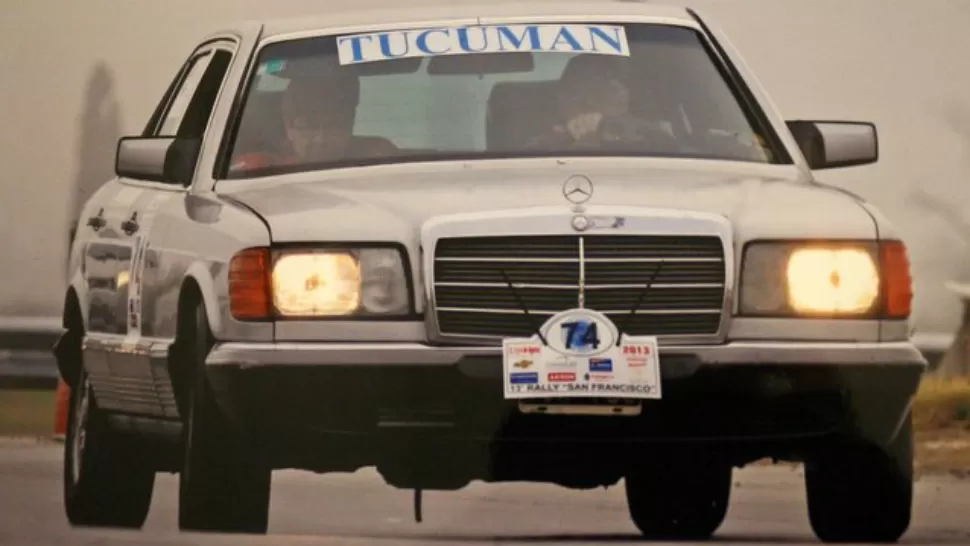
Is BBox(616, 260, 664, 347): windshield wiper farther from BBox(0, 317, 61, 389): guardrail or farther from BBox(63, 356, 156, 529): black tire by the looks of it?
BBox(0, 317, 61, 389): guardrail

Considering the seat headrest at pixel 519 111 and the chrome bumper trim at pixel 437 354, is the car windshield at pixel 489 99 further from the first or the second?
the chrome bumper trim at pixel 437 354

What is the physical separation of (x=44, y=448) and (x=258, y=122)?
5.38 metres

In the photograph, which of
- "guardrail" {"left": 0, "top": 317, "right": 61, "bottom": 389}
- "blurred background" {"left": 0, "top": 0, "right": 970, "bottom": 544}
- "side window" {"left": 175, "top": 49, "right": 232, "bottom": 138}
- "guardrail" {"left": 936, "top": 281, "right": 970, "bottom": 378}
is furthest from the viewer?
"guardrail" {"left": 936, "top": 281, "right": 970, "bottom": 378}

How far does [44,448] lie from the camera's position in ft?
40.1

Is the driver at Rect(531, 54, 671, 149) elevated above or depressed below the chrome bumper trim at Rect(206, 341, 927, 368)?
above

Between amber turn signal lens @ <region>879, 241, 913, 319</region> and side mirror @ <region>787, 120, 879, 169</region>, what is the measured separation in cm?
84

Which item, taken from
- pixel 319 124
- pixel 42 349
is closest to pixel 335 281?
pixel 319 124

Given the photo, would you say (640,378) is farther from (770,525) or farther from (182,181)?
(770,525)

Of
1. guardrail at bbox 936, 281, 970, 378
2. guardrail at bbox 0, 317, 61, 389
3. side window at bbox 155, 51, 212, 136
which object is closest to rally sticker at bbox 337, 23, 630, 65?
side window at bbox 155, 51, 212, 136

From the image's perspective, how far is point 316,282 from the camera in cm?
621

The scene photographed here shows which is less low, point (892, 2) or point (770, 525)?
point (892, 2)

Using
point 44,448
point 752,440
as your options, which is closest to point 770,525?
point 752,440

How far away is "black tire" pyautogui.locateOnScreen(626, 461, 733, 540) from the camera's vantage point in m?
8.64

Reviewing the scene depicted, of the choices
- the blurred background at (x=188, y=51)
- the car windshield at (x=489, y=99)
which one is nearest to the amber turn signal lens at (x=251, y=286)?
the car windshield at (x=489, y=99)
